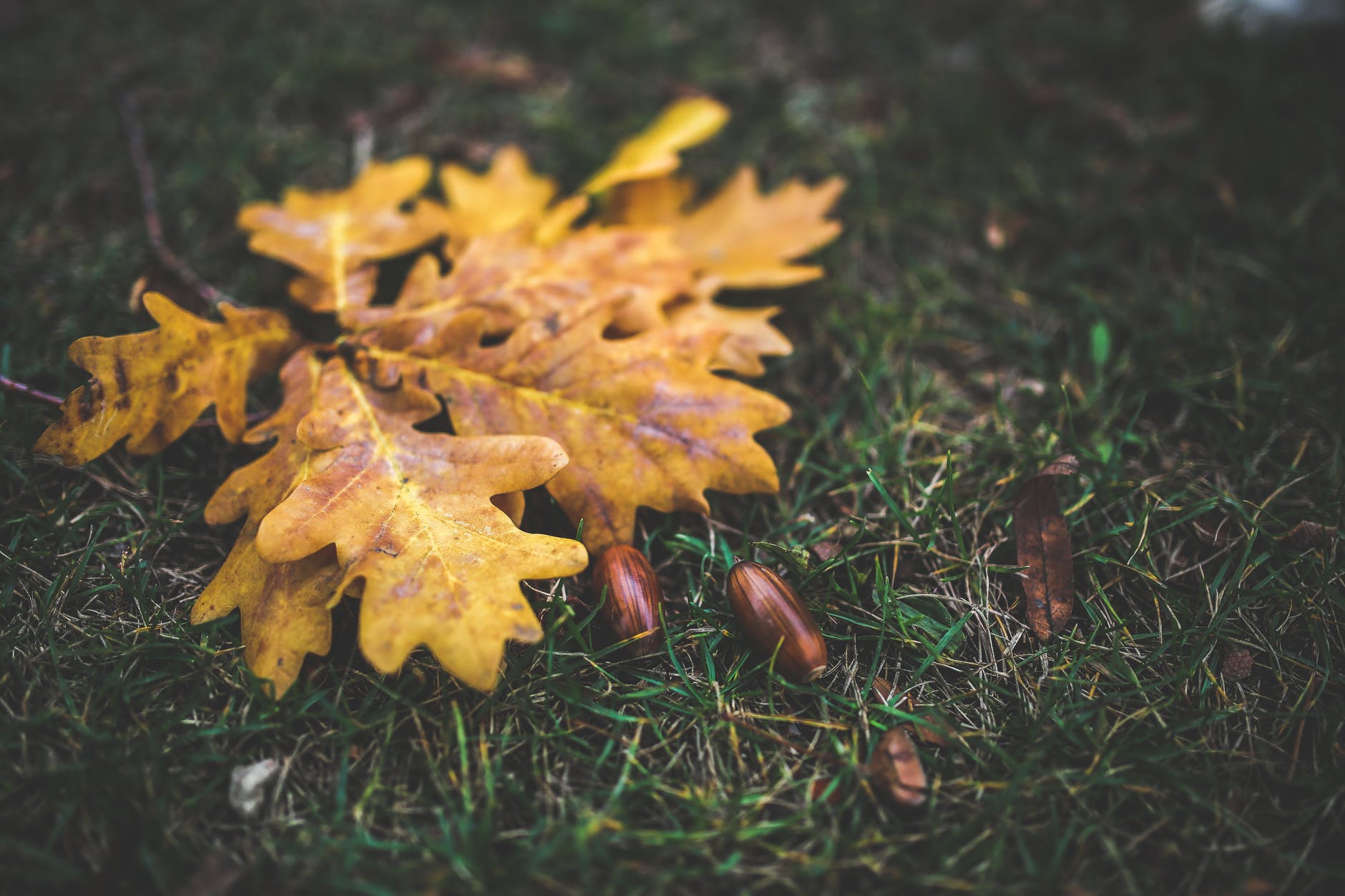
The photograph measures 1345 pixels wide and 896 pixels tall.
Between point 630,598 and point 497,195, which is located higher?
point 497,195

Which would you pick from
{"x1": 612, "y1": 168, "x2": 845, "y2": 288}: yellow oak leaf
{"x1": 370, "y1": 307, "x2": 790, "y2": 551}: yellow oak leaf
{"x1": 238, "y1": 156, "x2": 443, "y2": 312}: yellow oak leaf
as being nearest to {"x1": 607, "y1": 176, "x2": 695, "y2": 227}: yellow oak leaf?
{"x1": 612, "y1": 168, "x2": 845, "y2": 288}: yellow oak leaf

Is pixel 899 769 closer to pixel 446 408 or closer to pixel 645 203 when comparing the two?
pixel 446 408

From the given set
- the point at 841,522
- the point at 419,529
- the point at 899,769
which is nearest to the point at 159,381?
the point at 419,529

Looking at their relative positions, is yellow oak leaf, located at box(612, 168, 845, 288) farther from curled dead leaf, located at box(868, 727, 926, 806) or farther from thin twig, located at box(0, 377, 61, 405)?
thin twig, located at box(0, 377, 61, 405)

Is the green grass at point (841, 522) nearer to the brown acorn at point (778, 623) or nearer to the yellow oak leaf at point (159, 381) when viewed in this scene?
the brown acorn at point (778, 623)

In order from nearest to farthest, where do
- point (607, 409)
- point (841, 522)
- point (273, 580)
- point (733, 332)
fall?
1. point (273, 580)
2. point (607, 409)
3. point (841, 522)
4. point (733, 332)

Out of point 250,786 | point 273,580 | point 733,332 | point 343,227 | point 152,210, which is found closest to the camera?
point 250,786

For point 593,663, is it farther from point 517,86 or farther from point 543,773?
point 517,86
